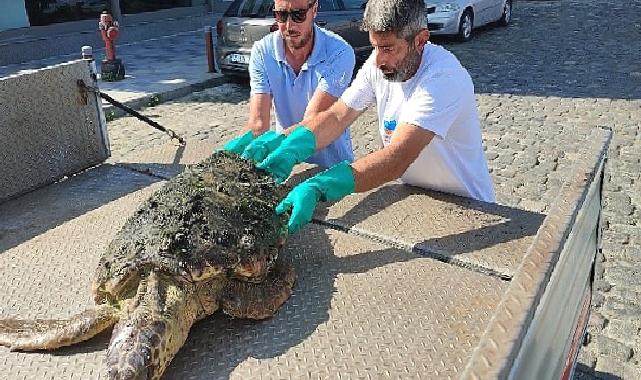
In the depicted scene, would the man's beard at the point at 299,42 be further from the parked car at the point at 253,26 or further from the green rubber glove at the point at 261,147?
the parked car at the point at 253,26

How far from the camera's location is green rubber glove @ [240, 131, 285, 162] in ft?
8.39

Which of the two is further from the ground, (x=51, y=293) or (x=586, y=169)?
(x=586, y=169)

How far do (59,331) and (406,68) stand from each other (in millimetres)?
1633

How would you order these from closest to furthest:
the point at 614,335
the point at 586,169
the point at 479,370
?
the point at 479,370
the point at 586,169
the point at 614,335

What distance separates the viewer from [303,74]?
3090 millimetres

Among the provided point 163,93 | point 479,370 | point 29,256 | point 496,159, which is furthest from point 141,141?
point 479,370

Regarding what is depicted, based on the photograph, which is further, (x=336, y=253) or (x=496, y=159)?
(x=496, y=159)

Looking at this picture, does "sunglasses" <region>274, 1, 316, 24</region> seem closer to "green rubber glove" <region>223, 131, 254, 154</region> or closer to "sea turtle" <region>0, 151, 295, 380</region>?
"green rubber glove" <region>223, 131, 254, 154</region>

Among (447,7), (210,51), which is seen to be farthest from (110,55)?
(447,7)

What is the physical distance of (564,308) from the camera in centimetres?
184

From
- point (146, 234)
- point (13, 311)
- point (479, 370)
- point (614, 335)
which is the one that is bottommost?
point (614, 335)

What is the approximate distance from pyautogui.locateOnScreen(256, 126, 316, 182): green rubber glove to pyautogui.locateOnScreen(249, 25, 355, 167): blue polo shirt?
1.47ft

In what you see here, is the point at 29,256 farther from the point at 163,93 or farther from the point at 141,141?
the point at 163,93

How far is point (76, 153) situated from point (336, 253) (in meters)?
1.84
